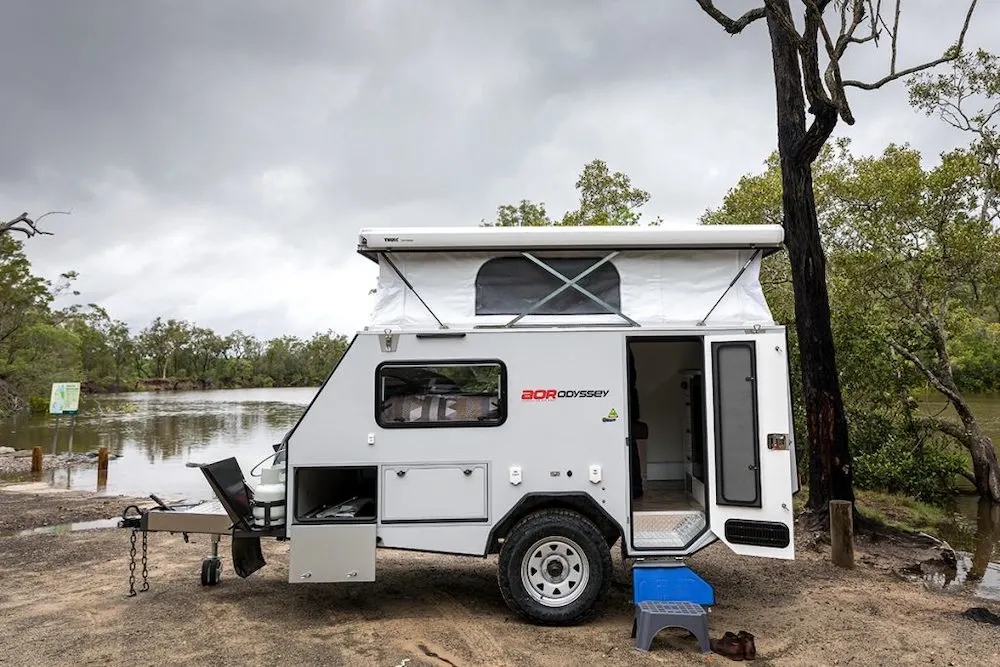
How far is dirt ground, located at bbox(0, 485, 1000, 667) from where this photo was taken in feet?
15.6

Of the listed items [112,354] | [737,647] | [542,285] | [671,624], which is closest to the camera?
[737,647]

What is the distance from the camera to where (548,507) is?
5.39m

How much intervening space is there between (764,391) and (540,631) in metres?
2.50

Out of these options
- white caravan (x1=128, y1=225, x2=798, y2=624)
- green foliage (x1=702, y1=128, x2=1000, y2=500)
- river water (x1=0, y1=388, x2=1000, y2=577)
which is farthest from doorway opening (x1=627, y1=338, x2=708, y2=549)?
green foliage (x1=702, y1=128, x2=1000, y2=500)

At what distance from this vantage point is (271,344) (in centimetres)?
8269

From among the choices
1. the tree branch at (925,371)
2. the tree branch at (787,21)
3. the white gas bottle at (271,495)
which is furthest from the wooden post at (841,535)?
the tree branch at (925,371)

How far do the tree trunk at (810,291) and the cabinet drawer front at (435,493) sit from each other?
512cm

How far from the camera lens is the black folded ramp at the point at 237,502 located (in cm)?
550

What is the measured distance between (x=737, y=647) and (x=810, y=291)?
518 centimetres

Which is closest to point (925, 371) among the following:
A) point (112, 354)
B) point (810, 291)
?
point (810, 291)

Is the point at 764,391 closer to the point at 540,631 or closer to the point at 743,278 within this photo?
the point at 743,278

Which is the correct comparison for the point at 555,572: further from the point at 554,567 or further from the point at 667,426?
the point at 667,426

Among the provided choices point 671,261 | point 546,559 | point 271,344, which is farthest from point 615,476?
point 271,344

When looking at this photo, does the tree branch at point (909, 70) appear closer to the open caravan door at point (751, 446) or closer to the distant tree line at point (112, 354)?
the open caravan door at point (751, 446)
